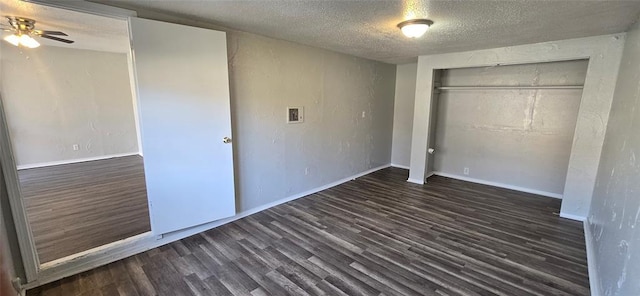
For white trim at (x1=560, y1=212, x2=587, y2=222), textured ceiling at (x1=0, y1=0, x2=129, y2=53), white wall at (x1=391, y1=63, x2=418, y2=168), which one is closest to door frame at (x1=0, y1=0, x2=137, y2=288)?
textured ceiling at (x1=0, y1=0, x2=129, y2=53)

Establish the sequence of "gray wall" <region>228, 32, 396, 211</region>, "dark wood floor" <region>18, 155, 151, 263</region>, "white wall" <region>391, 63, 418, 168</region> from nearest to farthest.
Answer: "dark wood floor" <region>18, 155, 151, 263</region>
"gray wall" <region>228, 32, 396, 211</region>
"white wall" <region>391, 63, 418, 168</region>

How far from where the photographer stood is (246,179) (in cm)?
347

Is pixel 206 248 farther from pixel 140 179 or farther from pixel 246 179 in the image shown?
pixel 140 179

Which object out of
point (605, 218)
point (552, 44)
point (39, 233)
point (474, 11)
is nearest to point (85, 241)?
point (39, 233)

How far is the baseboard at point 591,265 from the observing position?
6.76ft

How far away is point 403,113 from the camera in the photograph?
586 centimetres

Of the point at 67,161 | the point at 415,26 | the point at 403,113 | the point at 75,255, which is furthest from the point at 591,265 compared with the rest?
the point at 67,161

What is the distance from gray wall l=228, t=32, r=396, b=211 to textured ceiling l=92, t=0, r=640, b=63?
37cm

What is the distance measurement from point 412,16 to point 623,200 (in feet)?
6.74

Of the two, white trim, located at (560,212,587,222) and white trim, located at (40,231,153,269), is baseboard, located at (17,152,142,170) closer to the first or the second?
white trim, located at (40,231,153,269)

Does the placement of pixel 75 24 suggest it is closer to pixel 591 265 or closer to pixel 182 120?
pixel 182 120

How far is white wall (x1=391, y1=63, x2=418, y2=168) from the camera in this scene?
5.66 meters

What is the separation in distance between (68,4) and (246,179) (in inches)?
90.6

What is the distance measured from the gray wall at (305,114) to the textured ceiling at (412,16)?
0.37m
